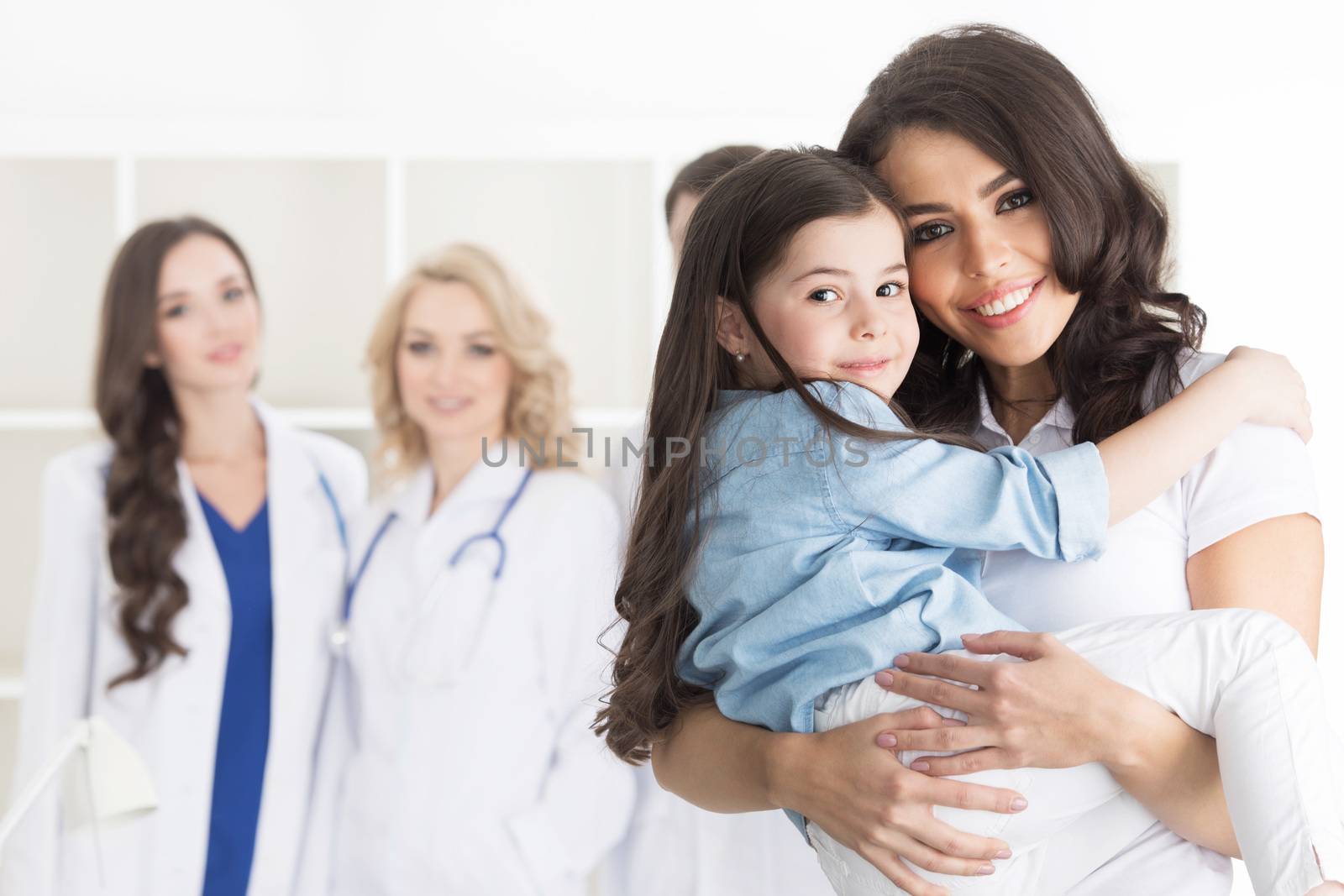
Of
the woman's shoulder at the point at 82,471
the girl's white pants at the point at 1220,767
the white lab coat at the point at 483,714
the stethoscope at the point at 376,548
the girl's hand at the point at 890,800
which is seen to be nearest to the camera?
the girl's white pants at the point at 1220,767

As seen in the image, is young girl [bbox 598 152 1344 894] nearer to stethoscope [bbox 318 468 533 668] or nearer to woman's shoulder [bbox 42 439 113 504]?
stethoscope [bbox 318 468 533 668]

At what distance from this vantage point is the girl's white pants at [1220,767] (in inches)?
36.6

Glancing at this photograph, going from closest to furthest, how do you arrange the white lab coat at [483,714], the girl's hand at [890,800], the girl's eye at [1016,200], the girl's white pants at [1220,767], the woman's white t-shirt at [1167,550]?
1. the girl's white pants at [1220,767]
2. the girl's hand at [890,800]
3. the woman's white t-shirt at [1167,550]
4. the girl's eye at [1016,200]
5. the white lab coat at [483,714]

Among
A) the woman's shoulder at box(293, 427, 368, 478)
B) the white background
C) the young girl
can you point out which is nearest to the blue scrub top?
the woman's shoulder at box(293, 427, 368, 478)

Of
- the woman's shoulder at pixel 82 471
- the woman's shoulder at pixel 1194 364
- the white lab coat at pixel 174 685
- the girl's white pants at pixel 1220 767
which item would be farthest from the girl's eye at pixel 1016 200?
the woman's shoulder at pixel 82 471

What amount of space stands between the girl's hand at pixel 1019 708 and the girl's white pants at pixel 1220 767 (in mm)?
22

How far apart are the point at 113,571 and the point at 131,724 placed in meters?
0.34

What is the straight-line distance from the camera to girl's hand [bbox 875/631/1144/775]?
1.01 meters

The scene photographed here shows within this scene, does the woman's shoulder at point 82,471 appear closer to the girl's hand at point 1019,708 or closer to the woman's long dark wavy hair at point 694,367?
the woman's long dark wavy hair at point 694,367

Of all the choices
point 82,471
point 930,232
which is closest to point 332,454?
point 82,471

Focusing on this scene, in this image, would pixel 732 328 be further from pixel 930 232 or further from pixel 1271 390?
pixel 1271 390

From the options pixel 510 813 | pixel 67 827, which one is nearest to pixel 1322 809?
pixel 510 813

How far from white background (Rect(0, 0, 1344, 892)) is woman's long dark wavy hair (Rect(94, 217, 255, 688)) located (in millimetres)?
528

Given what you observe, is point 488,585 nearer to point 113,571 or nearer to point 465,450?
point 465,450
